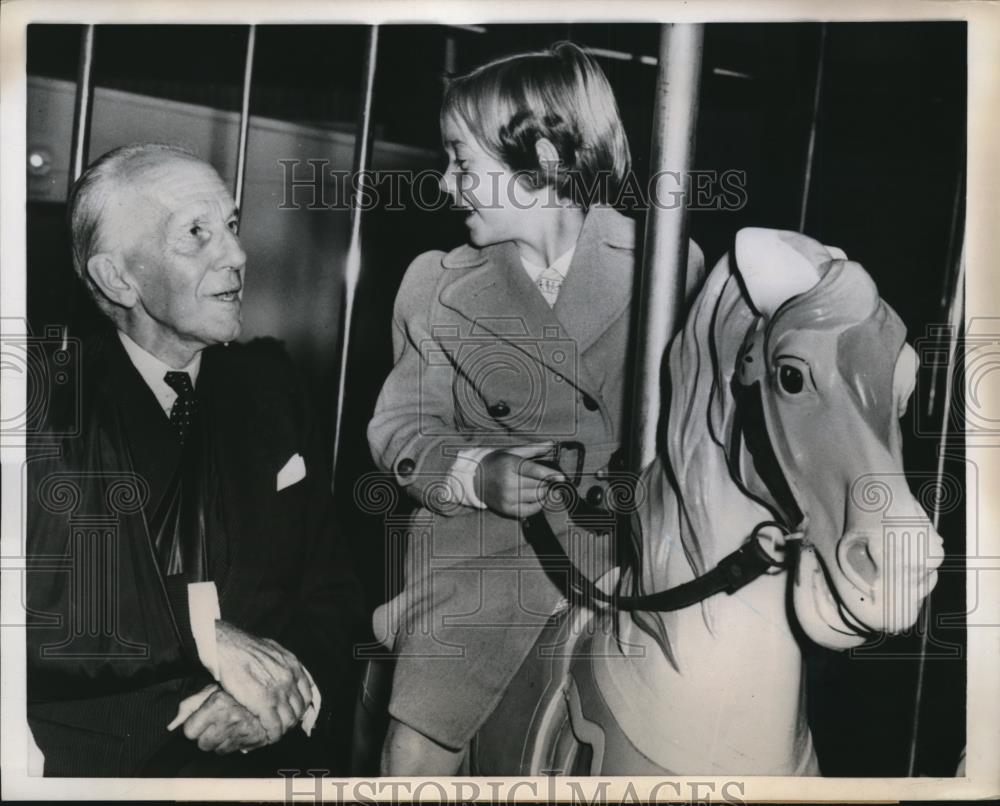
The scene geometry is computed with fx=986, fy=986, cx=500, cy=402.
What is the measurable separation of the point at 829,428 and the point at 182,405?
159cm

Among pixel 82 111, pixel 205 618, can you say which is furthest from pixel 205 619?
pixel 82 111

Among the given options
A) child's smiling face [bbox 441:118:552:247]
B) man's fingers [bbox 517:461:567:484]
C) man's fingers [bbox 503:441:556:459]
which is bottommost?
man's fingers [bbox 517:461:567:484]

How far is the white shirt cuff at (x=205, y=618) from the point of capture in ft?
8.03

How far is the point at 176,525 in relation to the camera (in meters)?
2.45

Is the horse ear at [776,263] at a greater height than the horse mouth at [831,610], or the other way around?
the horse ear at [776,263]

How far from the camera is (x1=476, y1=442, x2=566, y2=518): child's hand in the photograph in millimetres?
2443

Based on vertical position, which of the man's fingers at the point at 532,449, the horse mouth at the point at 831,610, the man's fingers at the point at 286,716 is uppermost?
the man's fingers at the point at 532,449

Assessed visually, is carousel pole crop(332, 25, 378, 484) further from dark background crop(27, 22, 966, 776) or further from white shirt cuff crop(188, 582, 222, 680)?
white shirt cuff crop(188, 582, 222, 680)

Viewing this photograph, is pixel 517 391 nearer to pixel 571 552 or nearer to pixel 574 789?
pixel 571 552

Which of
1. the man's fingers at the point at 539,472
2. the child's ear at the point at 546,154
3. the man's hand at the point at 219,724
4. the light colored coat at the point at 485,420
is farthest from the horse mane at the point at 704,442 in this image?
the man's hand at the point at 219,724

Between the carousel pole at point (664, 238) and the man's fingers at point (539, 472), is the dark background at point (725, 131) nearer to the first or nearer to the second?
the carousel pole at point (664, 238)

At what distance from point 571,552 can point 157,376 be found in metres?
1.12

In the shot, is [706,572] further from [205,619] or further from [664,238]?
[205,619]

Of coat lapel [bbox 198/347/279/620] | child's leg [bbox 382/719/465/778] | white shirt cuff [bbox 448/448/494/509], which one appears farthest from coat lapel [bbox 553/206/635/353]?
child's leg [bbox 382/719/465/778]
